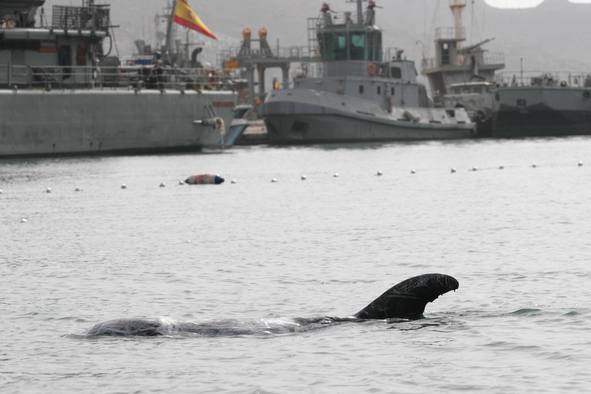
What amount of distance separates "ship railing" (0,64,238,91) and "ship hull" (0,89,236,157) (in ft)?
4.41

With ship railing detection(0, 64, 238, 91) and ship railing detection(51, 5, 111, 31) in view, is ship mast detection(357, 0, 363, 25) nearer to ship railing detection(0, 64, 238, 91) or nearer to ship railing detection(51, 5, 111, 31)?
ship railing detection(0, 64, 238, 91)

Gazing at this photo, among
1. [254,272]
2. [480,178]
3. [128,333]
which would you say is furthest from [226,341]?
[480,178]

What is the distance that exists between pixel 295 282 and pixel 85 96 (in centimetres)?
7036

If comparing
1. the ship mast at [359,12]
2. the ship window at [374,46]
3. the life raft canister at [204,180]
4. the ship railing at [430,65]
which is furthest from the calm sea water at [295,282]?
the ship railing at [430,65]

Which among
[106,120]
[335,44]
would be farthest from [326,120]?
[106,120]

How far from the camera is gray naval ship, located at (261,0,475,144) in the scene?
135 m

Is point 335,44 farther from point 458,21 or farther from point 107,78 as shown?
point 458,21

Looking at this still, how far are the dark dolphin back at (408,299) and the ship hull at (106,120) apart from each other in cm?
7190

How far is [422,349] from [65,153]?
78841 millimetres

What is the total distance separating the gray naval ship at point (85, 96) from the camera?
94.7 m

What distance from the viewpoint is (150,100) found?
102 m

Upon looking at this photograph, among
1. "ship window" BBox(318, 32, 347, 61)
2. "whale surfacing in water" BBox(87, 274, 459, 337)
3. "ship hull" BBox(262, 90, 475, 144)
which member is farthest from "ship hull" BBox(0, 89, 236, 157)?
"whale surfacing in water" BBox(87, 274, 459, 337)

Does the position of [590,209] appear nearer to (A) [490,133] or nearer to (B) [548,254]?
(B) [548,254]

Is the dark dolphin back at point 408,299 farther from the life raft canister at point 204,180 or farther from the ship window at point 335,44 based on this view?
the ship window at point 335,44
